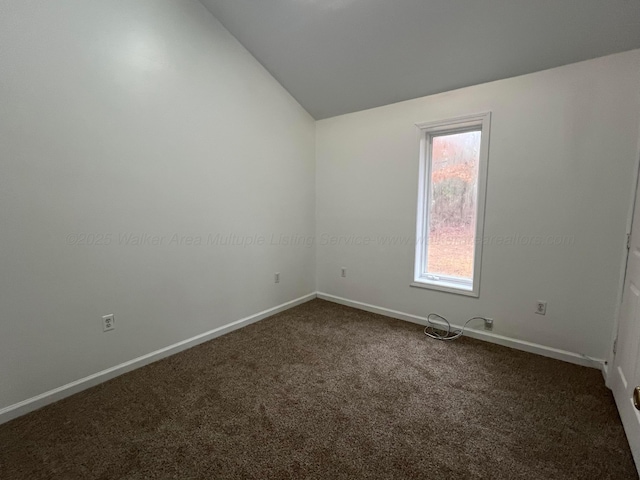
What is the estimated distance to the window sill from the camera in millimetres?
2806

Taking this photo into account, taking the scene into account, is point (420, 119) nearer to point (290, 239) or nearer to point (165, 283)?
point (290, 239)

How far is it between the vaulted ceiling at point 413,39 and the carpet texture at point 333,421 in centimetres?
237

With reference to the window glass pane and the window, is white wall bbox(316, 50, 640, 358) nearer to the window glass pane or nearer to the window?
the window

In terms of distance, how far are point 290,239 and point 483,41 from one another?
255 centimetres

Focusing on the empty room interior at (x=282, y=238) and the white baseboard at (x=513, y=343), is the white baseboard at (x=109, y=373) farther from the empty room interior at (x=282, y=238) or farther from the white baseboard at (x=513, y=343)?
the white baseboard at (x=513, y=343)

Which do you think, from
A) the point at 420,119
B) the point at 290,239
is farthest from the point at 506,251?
the point at 290,239

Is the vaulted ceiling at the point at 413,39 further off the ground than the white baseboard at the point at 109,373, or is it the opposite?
the vaulted ceiling at the point at 413,39

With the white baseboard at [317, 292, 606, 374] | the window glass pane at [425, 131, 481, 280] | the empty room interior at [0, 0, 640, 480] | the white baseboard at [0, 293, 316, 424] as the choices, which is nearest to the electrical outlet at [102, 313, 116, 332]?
the empty room interior at [0, 0, 640, 480]

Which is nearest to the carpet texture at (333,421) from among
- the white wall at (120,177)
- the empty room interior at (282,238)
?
the empty room interior at (282,238)

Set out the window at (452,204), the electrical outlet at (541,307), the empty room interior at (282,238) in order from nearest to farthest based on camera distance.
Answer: the empty room interior at (282,238)
the electrical outlet at (541,307)
the window at (452,204)

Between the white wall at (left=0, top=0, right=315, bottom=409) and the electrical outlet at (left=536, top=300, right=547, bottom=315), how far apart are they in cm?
261

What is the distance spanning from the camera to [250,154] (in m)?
3.02

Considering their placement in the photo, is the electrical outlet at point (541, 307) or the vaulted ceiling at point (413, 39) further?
the electrical outlet at point (541, 307)

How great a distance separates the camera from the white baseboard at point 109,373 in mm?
1797
